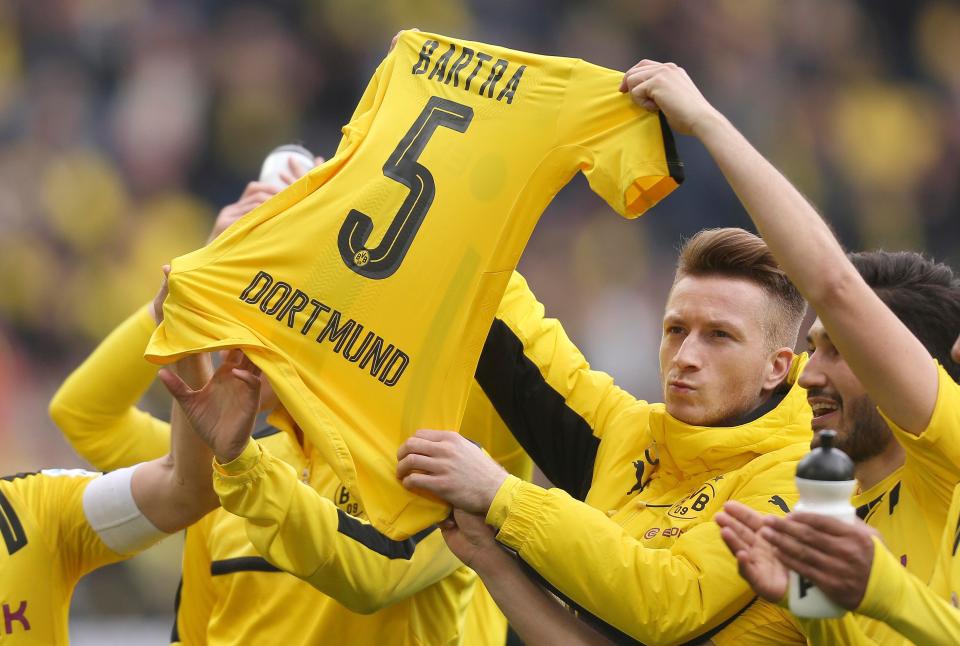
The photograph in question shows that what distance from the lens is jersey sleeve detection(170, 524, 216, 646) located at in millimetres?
3496

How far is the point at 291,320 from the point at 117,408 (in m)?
1.42

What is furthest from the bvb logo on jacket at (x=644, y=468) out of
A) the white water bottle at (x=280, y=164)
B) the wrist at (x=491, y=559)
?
the white water bottle at (x=280, y=164)

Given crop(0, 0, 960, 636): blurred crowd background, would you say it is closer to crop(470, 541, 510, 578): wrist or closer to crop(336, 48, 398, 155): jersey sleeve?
crop(336, 48, 398, 155): jersey sleeve

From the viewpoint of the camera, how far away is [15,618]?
10.3ft

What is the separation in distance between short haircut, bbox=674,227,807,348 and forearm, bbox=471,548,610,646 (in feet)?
2.39

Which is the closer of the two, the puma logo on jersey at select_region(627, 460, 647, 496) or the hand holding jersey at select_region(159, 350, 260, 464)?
the hand holding jersey at select_region(159, 350, 260, 464)

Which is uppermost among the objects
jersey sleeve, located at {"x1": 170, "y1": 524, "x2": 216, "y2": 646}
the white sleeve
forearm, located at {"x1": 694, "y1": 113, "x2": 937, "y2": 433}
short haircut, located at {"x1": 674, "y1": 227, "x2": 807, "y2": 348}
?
short haircut, located at {"x1": 674, "y1": 227, "x2": 807, "y2": 348}

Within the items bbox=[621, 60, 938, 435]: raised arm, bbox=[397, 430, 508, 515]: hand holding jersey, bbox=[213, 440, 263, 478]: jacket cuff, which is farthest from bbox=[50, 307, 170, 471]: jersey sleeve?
bbox=[621, 60, 938, 435]: raised arm

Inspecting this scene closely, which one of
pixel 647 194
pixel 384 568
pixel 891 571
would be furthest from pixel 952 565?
pixel 384 568

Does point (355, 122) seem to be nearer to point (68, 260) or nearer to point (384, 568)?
point (384, 568)

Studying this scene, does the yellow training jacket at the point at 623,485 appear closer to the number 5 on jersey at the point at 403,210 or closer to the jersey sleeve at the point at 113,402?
the number 5 on jersey at the point at 403,210

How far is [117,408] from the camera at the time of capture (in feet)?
13.3

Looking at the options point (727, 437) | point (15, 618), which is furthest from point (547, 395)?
point (15, 618)

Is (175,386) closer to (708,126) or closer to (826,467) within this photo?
(708,126)
